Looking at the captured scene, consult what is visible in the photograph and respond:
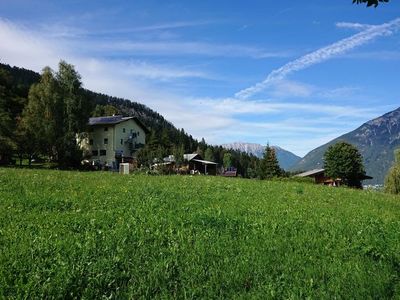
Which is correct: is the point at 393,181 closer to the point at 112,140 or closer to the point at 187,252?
the point at 112,140

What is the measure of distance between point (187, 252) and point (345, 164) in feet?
340

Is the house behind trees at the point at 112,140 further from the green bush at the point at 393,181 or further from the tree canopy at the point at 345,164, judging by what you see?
the green bush at the point at 393,181

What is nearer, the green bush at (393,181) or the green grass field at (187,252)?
the green grass field at (187,252)

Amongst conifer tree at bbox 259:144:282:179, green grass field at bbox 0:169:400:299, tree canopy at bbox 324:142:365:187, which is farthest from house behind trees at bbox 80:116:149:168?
green grass field at bbox 0:169:400:299

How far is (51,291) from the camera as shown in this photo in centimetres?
601

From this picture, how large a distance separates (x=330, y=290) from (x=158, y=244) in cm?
326

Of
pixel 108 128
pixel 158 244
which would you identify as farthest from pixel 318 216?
pixel 108 128

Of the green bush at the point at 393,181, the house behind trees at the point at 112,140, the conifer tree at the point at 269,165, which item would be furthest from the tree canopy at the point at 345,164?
the house behind trees at the point at 112,140

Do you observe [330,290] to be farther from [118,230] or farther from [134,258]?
[118,230]

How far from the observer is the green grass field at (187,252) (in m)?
6.50

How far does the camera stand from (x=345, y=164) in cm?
10569

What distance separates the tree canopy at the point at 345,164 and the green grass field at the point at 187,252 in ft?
319

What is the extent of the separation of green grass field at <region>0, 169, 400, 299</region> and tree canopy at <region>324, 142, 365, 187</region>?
319 feet

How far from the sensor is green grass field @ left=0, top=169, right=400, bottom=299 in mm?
6500
